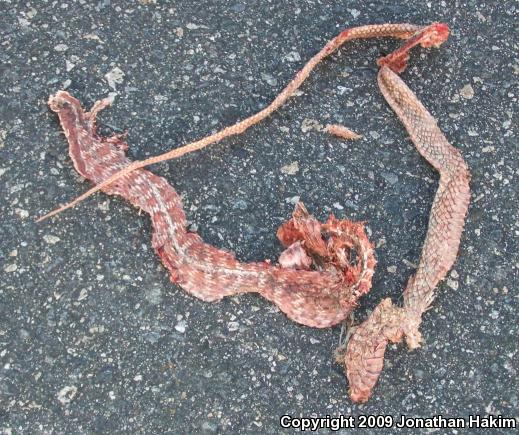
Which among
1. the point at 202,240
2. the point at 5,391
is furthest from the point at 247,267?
the point at 5,391

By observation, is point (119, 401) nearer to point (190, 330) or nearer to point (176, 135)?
point (190, 330)

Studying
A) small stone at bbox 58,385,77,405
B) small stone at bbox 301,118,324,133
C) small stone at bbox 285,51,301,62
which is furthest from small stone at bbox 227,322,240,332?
small stone at bbox 285,51,301,62

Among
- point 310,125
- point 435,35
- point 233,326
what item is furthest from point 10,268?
point 435,35

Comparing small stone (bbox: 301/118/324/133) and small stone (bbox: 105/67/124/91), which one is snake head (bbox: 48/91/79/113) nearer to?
small stone (bbox: 105/67/124/91)

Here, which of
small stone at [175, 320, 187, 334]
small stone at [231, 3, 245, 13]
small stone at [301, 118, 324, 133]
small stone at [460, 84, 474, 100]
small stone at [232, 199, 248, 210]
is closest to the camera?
small stone at [175, 320, 187, 334]

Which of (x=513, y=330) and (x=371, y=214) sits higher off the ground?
(x=371, y=214)

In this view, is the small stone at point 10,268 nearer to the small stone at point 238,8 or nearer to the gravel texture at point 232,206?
the gravel texture at point 232,206
